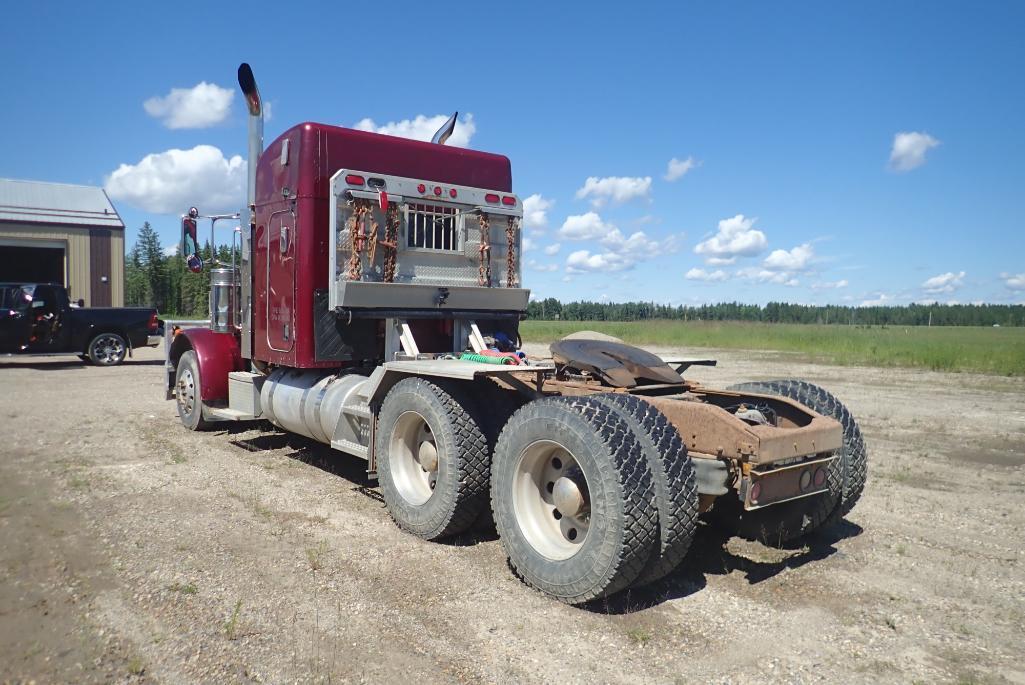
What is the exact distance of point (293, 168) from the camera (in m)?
7.06

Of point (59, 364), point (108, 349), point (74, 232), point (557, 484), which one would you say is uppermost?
point (74, 232)

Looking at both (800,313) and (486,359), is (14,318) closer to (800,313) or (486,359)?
(486,359)

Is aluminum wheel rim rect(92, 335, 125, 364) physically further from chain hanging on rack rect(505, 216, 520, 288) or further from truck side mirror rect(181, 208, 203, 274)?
chain hanging on rack rect(505, 216, 520, 288)

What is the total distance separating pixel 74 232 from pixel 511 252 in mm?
31498

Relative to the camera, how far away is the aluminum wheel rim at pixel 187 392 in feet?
30.7

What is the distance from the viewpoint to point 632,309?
8825 cm

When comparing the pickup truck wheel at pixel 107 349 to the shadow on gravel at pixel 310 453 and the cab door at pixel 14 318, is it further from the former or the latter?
the shadow on gravel at pixel 310 453

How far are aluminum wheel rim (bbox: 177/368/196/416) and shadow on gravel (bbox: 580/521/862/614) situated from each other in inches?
259

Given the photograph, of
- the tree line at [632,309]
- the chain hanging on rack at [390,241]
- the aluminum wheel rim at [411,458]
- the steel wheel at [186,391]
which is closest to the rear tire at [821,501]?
the aluminum wheel rim at [411,458]

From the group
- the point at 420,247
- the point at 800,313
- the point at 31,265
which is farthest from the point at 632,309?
the point at 420,247

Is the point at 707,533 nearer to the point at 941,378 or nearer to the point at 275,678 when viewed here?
the point at 275,678

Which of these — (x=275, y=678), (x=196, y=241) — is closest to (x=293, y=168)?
(x=196, y=241)

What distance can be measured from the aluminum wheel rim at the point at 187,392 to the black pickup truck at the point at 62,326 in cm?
1030

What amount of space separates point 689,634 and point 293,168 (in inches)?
212
